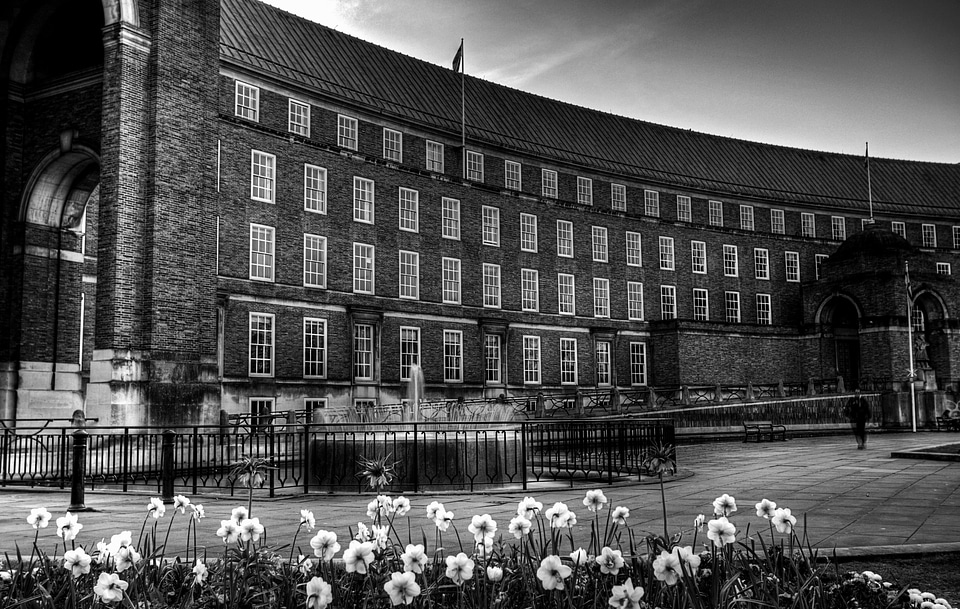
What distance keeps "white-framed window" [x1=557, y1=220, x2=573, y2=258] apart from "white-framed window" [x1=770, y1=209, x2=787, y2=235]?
18.2 metres

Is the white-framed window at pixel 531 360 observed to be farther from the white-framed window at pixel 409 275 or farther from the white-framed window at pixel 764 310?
the white-framed window at pixel 764 310

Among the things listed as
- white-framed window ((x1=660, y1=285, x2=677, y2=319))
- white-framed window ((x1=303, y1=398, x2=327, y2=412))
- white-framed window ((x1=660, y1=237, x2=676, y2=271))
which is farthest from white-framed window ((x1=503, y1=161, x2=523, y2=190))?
white-framed window ((x1=303, y1=398, x2=327, y2=412))

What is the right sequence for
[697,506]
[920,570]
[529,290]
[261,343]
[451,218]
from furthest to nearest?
[529,290]
[451,218]
[261,343]
[697,506]
[920,570]

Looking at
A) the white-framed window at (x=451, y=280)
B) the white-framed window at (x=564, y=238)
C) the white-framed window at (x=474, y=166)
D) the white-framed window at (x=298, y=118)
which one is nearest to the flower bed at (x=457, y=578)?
the white-framed window at (x=298, y=118)

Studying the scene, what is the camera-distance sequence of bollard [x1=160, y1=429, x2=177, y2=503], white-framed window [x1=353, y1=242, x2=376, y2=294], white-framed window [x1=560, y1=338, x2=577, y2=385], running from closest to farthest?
bollard [x1=160, y1=429, x2=177, y2=503], white-framed window [x1=353, y1=242, x2=376, y2=294], white-framed window [x1=560, y1=338, x2=577, y2=385]

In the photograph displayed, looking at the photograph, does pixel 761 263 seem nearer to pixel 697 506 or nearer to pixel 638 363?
pixel 638 363

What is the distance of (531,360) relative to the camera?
44.5 meters

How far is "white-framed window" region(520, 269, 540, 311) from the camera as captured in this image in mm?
45125

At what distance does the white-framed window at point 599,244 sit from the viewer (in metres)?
49.1

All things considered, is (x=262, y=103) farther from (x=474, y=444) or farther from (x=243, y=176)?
(x=474, y=444)

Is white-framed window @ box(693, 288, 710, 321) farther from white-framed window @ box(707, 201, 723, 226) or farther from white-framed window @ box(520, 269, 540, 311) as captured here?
white-framed window @ box(520, 269, 540, 311)

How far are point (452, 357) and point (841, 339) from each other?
2923 centimetres

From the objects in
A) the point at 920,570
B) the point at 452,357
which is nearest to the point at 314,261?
the point at 452,357

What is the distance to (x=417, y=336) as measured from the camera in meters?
39.3
